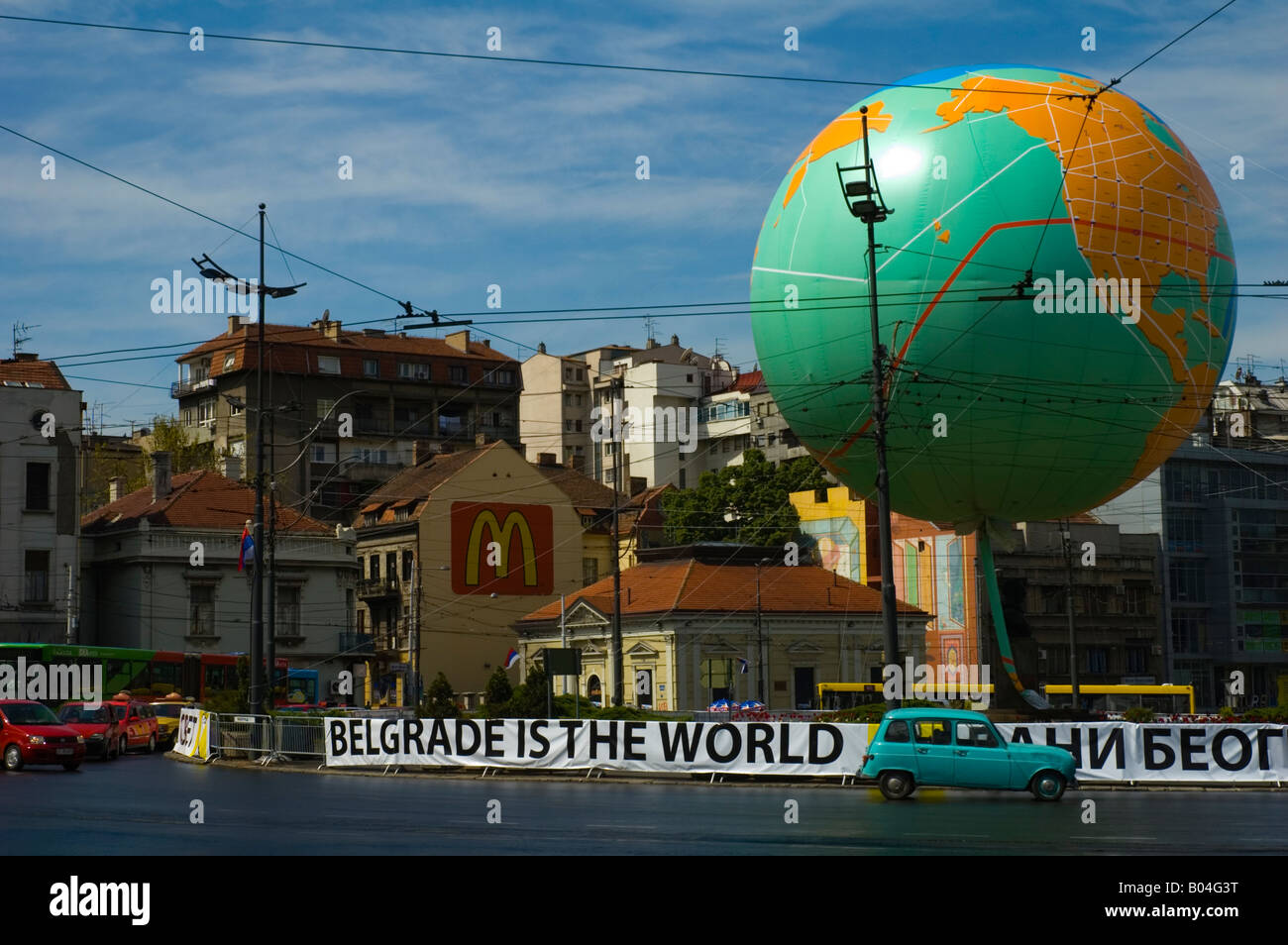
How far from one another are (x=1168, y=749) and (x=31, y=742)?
23404 mm

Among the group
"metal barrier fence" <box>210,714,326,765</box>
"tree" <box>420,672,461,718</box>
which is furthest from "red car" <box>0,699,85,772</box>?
"tree" <box>420,672,461,718</box>

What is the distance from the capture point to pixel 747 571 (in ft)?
254

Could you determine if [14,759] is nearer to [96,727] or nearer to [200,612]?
[96,727]

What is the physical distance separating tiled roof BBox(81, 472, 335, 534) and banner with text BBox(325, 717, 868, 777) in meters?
39.9

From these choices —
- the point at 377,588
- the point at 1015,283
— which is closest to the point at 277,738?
the point at 1015,283

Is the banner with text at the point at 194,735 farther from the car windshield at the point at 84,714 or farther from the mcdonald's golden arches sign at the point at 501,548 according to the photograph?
the mcdonald's golden arches sign at the point at 501,548

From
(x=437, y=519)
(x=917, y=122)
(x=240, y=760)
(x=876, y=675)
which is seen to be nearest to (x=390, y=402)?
(x=437, y=519)

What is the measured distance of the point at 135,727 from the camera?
45.1m

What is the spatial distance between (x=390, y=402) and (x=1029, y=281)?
90769 mm

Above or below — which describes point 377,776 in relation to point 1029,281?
below

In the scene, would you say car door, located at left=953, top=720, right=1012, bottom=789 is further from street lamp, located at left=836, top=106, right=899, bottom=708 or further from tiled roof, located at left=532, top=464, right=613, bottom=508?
tiled roof, located at left=532, top=464, right=613, bottom=508
